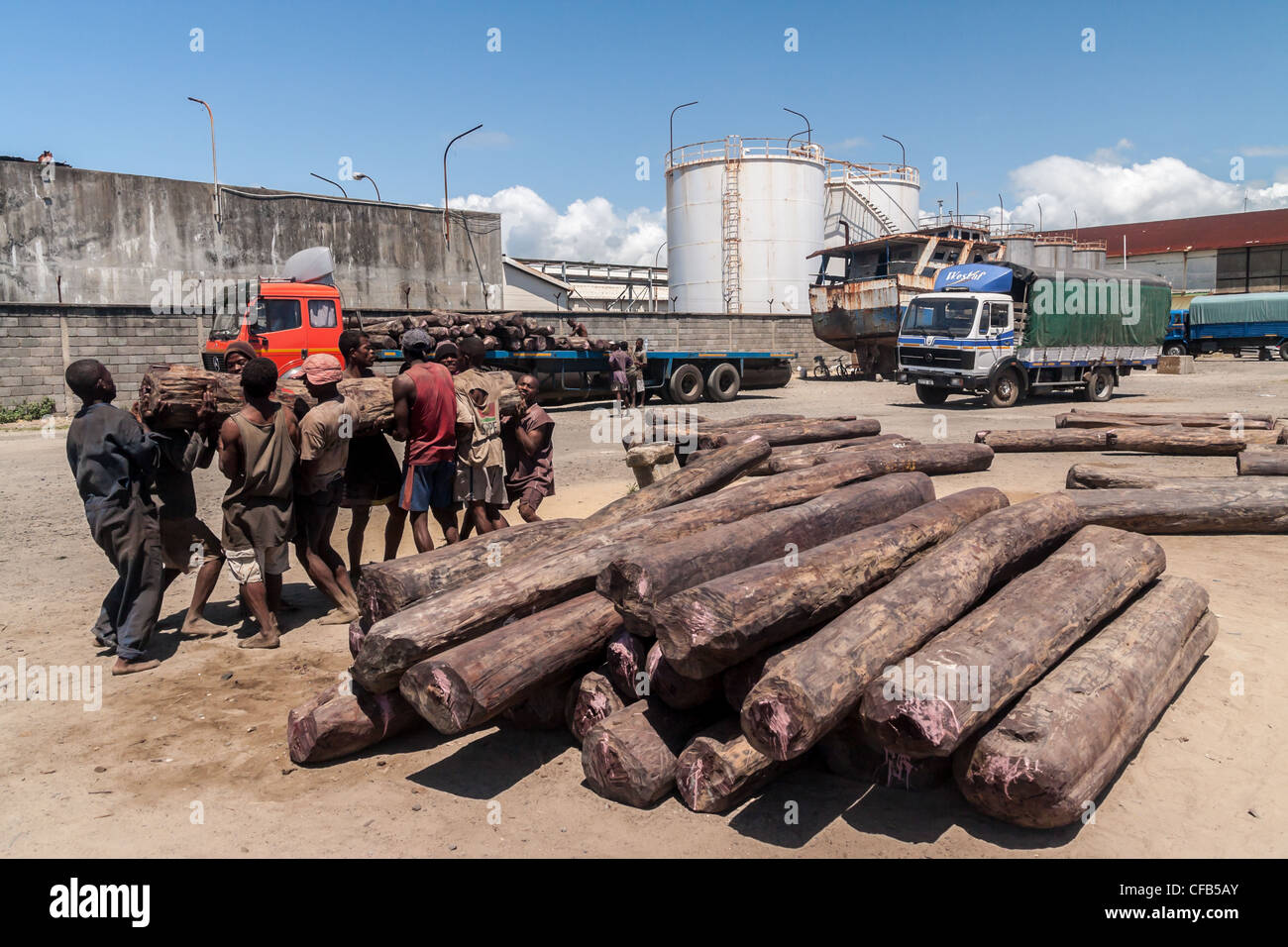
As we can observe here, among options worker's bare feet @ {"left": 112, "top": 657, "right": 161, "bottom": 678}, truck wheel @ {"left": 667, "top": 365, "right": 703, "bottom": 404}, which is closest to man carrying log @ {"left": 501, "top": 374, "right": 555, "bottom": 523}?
worker's bare feet @ {"left": 112, "top": 657, "right": 161, "bottom": 678}

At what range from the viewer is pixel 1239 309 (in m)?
34.5

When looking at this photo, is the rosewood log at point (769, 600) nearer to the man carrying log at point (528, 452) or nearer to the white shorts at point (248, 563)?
the white shorts at point (248, 563)

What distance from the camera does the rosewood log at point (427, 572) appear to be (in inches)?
173

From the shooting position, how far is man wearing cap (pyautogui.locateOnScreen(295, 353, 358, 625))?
18.4ft

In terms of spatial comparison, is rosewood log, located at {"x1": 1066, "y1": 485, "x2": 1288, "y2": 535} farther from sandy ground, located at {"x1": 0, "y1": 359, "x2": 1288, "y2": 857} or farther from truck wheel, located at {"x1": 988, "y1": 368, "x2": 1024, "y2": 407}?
truck wheel, located at {"x1": 988, "y1": 368, "x2": 1024, "y2": 407}

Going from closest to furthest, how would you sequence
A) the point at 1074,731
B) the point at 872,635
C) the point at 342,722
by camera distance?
the point at 1074,731 < the point at 872,635 < the point at 342,722

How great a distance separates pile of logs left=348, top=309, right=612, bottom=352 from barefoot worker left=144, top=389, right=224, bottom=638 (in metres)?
11.8

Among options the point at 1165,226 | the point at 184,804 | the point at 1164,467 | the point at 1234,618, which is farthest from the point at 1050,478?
the point at 1165,226

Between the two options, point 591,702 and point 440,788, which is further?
point 591,702

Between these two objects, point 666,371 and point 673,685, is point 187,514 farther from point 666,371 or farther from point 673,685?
point 666,371

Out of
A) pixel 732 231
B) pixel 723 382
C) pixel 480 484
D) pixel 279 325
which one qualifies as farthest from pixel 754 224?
pixel 480 484

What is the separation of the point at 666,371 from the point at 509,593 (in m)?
16.9
